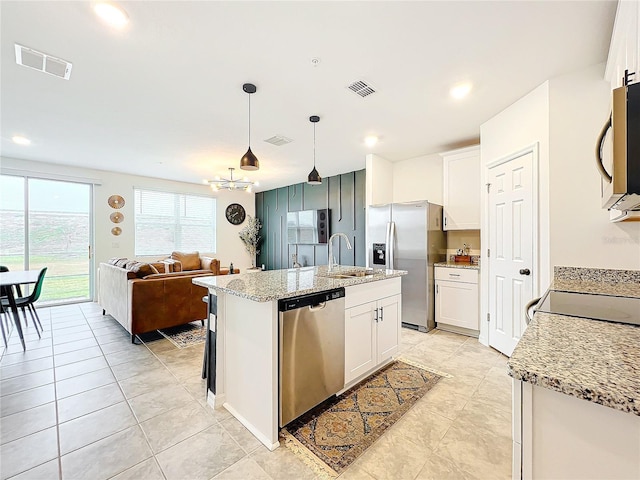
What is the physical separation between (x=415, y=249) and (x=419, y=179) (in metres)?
1.47

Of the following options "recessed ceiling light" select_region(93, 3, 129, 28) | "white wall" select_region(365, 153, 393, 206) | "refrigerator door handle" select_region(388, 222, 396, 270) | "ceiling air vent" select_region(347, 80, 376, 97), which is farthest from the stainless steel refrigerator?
"recessed ceiling light" select_region(93, 3, 129, 28)

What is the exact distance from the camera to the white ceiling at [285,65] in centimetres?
173

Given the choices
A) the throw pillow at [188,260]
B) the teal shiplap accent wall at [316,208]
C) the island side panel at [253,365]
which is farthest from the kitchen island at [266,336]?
the throw pillow at [188,260]

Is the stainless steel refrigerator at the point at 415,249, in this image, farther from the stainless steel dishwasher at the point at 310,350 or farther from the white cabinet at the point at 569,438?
the white cabinet at the point at 569,438

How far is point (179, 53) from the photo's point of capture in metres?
2.09

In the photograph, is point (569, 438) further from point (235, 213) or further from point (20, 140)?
point (235, 213)

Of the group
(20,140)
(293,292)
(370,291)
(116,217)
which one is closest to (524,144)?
(370,291)

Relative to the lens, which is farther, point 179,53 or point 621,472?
point 179,53

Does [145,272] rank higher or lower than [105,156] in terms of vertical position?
lower

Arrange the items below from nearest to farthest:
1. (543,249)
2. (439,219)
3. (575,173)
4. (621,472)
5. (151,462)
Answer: (621,472) < (151,462) < (575,173) < (543,249) < (439,219)

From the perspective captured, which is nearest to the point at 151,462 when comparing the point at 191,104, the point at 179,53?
the point at 179,53

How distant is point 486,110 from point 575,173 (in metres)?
1.18

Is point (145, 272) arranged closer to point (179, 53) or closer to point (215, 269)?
point (215, 269)

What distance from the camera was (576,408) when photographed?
633mm
